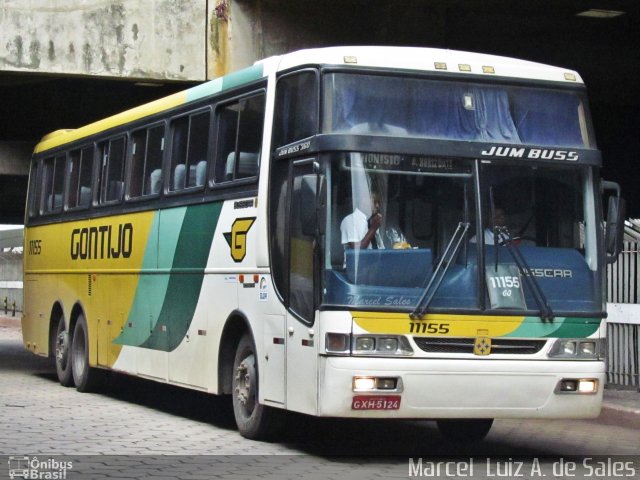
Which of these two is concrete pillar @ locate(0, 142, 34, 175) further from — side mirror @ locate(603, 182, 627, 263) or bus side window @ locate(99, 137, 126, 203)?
side mirror @ locate(603, 182, 627, 263)

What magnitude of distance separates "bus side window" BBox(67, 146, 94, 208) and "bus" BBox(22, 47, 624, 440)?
5575mm

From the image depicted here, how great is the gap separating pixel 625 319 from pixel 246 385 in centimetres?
629

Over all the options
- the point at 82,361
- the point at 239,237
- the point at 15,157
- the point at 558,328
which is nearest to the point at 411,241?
the point at 558,328

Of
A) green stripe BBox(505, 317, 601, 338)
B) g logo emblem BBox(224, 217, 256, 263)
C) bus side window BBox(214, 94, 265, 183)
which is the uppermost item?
bus side window BBox(214, 94, 265, 183)

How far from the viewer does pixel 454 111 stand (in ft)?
37.3

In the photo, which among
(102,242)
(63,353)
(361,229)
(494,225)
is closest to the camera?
(361,229)

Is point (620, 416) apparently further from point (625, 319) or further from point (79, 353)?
point (79, 353)

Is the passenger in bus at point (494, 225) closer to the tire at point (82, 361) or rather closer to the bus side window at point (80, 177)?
the tire at point (82, 361)

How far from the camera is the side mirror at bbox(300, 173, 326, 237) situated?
1073 centimetres

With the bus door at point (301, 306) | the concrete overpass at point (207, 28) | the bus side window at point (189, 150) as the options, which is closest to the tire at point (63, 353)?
the concrete overpass at point (207, 28)

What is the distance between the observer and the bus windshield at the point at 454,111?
36.3 feet

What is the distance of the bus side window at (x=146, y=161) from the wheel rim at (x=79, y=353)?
282 centimetres

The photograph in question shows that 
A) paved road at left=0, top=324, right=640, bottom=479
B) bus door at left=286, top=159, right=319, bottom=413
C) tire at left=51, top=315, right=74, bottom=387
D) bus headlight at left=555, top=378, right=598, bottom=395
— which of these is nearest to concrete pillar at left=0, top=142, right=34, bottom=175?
tire at left=51, top=315, right=74, bottom=387

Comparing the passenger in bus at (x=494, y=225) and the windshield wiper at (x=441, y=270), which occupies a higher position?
the passenger in bus at (x=494, y=225)
